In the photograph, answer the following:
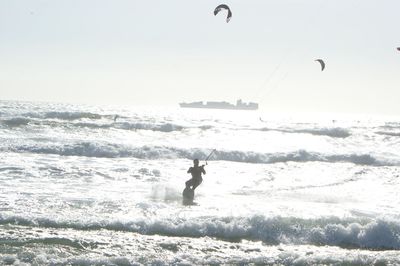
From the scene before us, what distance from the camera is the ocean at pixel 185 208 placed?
9.38 meters

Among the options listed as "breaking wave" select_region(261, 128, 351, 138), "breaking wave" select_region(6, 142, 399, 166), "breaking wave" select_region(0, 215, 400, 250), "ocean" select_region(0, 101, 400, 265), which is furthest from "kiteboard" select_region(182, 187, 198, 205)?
"breaking wave" select_region(261, 128, 351, 138)

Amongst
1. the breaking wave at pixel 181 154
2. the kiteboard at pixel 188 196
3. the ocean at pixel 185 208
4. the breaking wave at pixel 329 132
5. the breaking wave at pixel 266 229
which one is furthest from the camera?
the breaking wave at pixel 329 132

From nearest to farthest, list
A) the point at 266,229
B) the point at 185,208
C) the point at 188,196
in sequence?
the point at 266,229 → the point at 185,208 → the point at 188,196

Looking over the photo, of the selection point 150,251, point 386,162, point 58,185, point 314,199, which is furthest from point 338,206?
point 386,162

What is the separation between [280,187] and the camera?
18.7 meters

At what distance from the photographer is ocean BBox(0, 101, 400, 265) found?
9375mm

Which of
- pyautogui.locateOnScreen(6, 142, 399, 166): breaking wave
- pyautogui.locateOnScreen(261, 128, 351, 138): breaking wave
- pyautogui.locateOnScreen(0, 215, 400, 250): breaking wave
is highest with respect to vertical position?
pyautogui.locateOnScreen(261, 128, 351, 138): breaking wave

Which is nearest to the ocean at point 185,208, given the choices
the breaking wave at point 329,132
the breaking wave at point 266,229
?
the breaking wave at point 266,229

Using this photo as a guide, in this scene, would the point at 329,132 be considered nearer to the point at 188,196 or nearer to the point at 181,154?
the point at 181,154

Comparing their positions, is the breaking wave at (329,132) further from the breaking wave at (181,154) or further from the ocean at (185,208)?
the ocean at (185,208)

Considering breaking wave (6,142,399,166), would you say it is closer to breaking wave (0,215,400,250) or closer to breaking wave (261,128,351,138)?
breaking wave (0,215,400,250)

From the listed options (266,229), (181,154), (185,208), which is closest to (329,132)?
(181,154)

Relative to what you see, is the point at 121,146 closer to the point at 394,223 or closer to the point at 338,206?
the point at 338,206

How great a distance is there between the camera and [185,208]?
13477 mm
